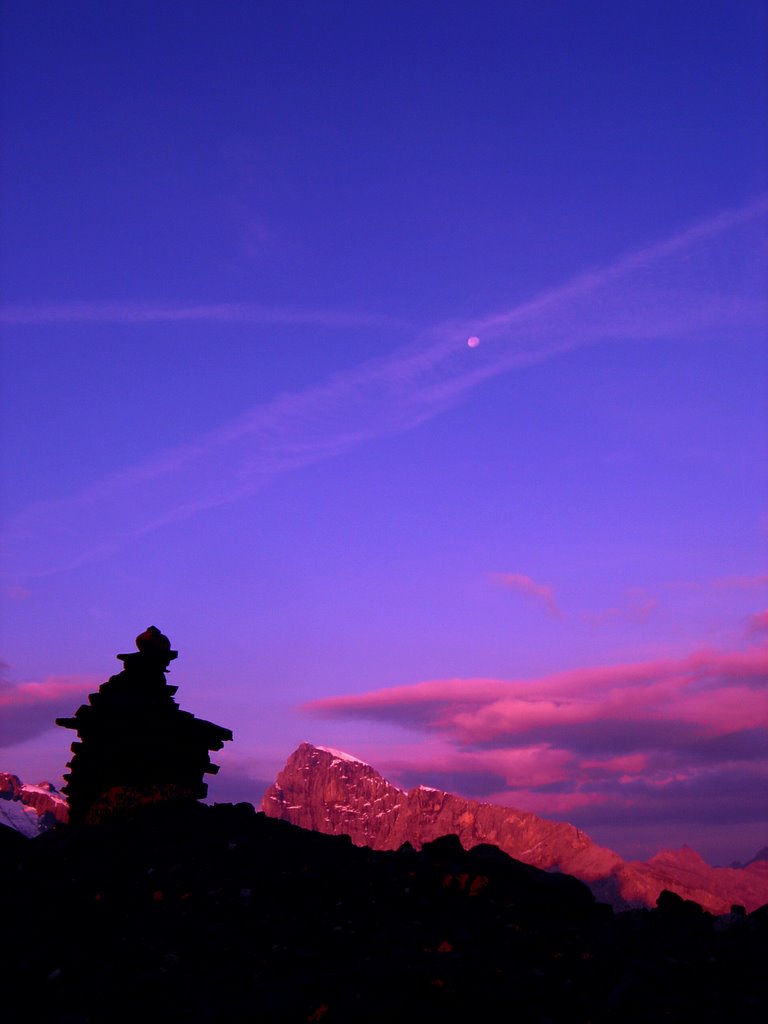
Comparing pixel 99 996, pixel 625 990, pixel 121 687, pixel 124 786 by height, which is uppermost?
pixel 121 687

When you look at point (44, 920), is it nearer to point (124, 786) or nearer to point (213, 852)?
point (213, 852)

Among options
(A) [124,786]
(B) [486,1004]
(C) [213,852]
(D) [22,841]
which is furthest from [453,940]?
(A) [124,786]

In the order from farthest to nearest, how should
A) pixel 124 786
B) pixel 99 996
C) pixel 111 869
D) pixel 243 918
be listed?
pixel 124 786 → pixel 111 869 → pixel 243 918 → pixel 99 996

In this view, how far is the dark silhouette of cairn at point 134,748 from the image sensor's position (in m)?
30.1

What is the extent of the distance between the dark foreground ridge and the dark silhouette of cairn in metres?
6.40

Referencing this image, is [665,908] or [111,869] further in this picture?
[111,869]

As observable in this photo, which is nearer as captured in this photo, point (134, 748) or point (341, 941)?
point (341, 941)

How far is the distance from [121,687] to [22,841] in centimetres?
853

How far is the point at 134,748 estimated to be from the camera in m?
30.5

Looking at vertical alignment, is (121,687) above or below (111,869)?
above

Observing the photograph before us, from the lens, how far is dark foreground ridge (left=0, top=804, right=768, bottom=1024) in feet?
47.1

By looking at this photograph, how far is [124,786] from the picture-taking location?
98.7ft

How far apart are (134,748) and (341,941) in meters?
15.6

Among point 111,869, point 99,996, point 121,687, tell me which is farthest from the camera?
point 121,687
